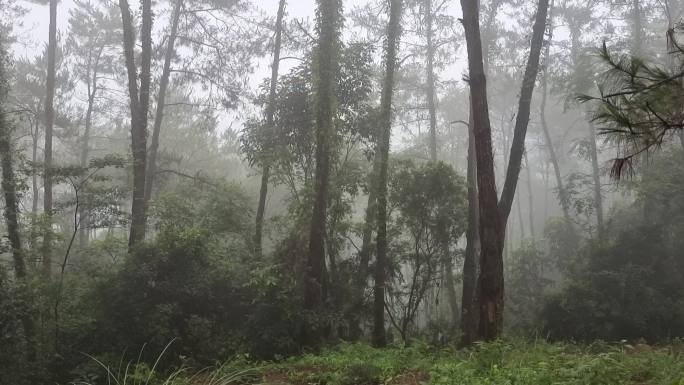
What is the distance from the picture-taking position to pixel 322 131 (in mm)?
10789

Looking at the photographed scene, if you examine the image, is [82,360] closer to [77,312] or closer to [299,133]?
[77,312]

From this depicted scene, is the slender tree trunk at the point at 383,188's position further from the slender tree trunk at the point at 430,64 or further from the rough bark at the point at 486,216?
the slender tree trunk at the point at 430,64

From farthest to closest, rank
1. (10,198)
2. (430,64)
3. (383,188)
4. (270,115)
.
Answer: (430,64), (270,115), (383,188), (10,198)

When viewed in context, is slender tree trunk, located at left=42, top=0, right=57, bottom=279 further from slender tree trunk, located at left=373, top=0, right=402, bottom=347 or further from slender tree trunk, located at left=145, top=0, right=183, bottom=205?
slender tree trunk, located at left=373, top=0, right=402, bottom=347

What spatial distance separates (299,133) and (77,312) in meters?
6.50

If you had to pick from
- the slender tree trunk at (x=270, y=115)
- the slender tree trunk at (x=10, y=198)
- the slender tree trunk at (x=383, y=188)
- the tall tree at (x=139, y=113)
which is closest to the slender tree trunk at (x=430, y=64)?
the slender tree trunk at (x=270, y=115)

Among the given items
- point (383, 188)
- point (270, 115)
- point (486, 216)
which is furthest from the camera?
point (270, 115)

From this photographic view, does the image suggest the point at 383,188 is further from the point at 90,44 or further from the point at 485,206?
the point at 90,44

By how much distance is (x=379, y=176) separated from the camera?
40.1 ft

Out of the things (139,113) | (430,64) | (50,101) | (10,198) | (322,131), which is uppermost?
(430,64)

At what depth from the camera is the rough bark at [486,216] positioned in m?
7.89

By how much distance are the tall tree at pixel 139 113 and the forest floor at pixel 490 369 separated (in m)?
6.29

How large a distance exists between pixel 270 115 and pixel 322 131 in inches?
112

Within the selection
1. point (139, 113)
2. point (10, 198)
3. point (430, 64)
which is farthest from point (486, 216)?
point (430, 64)
